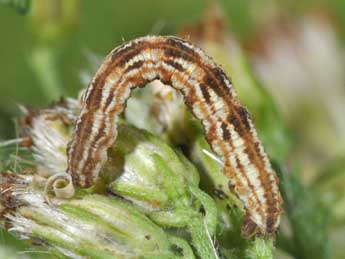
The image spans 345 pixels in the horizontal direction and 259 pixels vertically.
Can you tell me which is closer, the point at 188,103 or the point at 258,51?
the point at 188,103

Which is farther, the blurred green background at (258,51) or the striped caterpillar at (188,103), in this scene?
the blurred green background at (258,51)

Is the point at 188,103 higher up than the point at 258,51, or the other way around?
the point at 258,51

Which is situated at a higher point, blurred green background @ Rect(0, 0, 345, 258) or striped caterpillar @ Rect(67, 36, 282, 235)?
blurred green background @ Rect(0, 0, 345, 258)

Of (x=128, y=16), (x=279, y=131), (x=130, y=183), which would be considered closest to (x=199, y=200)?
(x=130, y=183)

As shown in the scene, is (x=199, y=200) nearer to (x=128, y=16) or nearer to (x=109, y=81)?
(x=109, y=81)

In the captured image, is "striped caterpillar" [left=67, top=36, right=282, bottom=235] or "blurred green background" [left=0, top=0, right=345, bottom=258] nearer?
"striped caterpillar" [left=67, top=36, right=282, bottom=235]

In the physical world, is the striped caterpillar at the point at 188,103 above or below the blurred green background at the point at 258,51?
below
